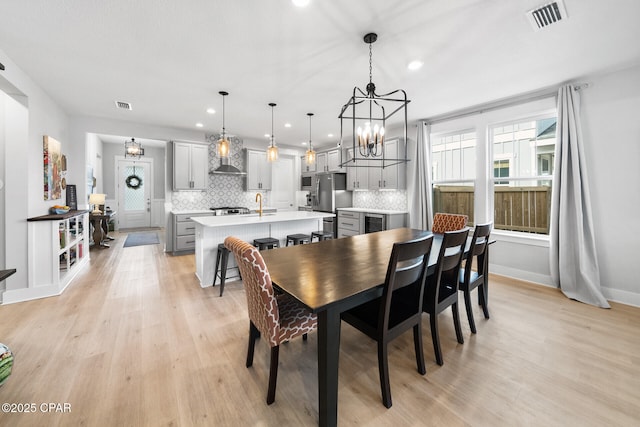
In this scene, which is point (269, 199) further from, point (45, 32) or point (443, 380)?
point (443, 380)

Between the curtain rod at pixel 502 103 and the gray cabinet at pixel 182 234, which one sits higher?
the curtain rod at pixel 502 103

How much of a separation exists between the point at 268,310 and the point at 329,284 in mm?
381

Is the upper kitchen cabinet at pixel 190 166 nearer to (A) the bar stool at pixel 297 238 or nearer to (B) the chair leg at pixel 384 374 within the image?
(A) the bar stool at pixel 297 238

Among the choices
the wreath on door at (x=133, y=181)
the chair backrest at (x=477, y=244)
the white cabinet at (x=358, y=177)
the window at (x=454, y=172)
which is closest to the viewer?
the chair backrest at (x=477, y=244)

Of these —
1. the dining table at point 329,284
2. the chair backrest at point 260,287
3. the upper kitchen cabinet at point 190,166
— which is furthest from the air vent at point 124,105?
the chair backrest at point 260,287

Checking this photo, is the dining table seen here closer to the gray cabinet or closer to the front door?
the gray cabinet

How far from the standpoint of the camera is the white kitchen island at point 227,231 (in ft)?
11.0

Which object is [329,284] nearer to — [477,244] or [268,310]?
[268,310]

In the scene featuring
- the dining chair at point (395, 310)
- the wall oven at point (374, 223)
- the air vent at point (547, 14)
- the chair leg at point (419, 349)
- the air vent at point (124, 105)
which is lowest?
the chair leg at point (419, 349)

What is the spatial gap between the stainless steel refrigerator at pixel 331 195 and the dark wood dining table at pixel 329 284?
3.79 metres

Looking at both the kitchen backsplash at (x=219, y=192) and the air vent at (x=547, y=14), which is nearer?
the air vent at (x=547, y=14)

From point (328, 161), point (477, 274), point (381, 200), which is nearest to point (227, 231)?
point (477, 274)

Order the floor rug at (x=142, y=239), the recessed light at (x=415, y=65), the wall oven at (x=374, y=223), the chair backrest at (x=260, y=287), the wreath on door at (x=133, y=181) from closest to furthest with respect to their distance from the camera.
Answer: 1. the chair backrest at (x=260, y=287)
2. the recessed light at (x=415, y=65)
3. the wall oven at (x=374, y=223)
4. the floor rug at (x=142, y=239)
5. the wreath on door at (x=133, y=181)

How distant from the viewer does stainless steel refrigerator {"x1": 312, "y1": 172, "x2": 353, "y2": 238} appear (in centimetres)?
607
